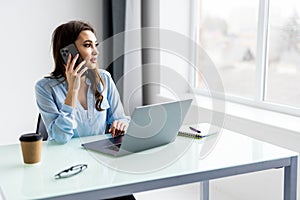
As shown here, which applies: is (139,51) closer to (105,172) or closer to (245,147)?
(245,147)

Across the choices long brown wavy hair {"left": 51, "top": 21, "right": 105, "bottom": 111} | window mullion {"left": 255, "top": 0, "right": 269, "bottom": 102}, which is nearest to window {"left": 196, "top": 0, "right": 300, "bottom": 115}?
window mullion {"left": 255, "top": 0, "right": 269, "bottom": 102}

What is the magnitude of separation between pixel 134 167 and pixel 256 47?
1594 millimetres

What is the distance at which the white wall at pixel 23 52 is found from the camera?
10.2 feet

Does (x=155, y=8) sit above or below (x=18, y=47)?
above

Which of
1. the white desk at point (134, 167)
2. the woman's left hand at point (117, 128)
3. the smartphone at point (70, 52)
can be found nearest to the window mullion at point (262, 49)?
the white desk at point (134, 167)

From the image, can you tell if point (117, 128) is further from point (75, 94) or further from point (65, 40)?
point (65, 40)

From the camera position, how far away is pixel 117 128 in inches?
71.7

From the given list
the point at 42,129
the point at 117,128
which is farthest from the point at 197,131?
the point at 42,129

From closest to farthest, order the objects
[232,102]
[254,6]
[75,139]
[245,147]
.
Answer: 1. [245,147]
2. [75,139]
3. [254,6]
4. [232,102]

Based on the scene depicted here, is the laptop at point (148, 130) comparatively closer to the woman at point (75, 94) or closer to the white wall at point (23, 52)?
the woman at point (75, 94)

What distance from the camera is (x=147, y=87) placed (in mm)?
3391

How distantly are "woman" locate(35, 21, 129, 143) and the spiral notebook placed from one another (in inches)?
10.3

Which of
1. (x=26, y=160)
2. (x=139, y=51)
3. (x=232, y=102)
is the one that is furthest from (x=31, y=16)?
(x=26, y=160)

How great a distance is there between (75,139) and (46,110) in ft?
0.55
